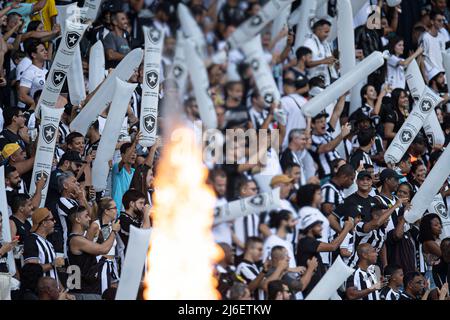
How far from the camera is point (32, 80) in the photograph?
13.7m

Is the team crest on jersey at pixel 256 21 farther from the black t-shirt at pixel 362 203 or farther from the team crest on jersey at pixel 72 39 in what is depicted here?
the black t-shirt at pixel 362 203

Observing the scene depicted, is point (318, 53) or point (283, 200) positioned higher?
point (318, 53)

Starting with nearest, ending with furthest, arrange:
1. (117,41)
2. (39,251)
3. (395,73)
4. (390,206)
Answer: (39,251)
(390,206)
(117,41)
(395,73)

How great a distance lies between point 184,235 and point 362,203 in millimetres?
2794

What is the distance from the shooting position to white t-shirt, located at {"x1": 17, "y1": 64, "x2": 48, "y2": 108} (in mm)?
13633

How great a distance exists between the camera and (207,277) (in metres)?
10.7

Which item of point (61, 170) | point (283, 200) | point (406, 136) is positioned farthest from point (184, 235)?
point (406, 136)

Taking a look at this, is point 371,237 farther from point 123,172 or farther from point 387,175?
point 123,172

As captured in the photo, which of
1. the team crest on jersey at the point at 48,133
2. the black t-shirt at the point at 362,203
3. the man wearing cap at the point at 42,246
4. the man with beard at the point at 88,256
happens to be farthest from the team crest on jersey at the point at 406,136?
the man wearing cap at the point at 42,246

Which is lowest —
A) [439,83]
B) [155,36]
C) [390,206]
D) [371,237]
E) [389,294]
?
[389,294]

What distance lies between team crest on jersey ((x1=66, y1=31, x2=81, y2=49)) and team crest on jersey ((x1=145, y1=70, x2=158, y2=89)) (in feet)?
2.68

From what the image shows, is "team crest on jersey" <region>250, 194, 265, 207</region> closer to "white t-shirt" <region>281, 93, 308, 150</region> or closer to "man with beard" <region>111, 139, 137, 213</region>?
"man with beard" <region>111, 139, 137, 213</region>

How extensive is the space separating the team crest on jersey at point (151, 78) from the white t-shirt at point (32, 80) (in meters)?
1.32
